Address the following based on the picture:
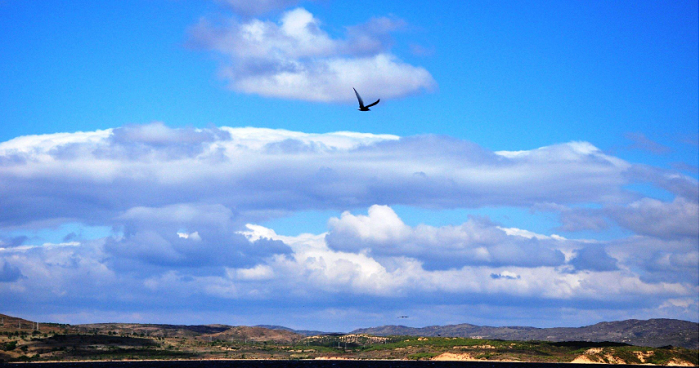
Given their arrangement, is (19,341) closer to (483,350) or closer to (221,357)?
(221,357)

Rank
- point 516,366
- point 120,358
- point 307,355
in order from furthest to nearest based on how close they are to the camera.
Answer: point 307,355
point 120,358
point 516,366

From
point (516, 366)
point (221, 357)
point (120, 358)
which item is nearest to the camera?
point (516, 366)

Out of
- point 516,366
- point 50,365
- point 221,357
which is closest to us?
point 50,365

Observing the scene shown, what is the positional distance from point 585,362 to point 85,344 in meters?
112

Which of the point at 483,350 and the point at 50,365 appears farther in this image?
the point at 483,350

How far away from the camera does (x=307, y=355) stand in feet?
635


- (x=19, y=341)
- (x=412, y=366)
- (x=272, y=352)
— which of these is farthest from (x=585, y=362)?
(x=19, y=341)

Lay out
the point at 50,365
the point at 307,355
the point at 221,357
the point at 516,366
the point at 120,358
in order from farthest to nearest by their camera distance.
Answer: the point at 307,355, the point at 221,357, the point at 120,358, the point at 516,366, the point at 50,365

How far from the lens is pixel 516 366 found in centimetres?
15250

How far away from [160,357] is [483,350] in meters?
75.6

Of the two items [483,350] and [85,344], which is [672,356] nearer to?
[483,350]

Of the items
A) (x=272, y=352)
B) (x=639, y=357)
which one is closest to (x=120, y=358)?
(x=272, y=352)

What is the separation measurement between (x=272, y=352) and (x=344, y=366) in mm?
55857

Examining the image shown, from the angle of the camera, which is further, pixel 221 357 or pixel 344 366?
pixel 221 357
